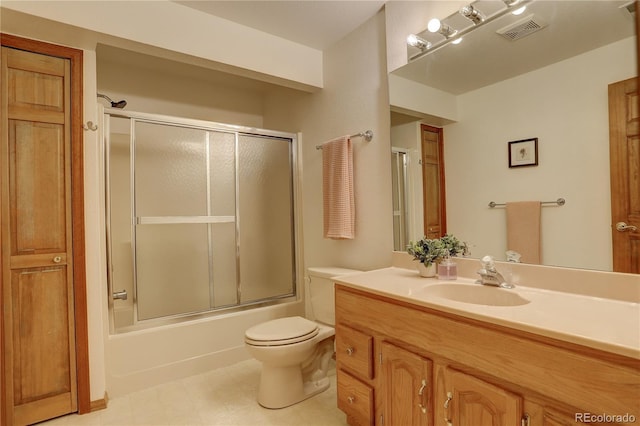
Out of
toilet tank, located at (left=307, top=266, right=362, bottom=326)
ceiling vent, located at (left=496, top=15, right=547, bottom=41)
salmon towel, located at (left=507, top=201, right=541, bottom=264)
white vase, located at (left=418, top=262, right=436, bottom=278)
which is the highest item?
ceiling vent, located at (left=496, top=15, right=547, bottom=41)

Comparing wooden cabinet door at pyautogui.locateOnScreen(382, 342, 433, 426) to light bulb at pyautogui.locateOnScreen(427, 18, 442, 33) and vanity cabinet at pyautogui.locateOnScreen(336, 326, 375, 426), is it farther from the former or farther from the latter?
light bulb at pyautogui.locateOnScreen(427, 18, 442, 33)

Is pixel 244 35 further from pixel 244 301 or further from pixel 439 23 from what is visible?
pixel 244 301

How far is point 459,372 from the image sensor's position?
113 cm

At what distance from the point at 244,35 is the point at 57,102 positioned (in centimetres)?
122

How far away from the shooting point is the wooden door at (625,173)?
115 cm

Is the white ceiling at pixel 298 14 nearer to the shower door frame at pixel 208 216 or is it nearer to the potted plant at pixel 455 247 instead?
the shower door frame at pixel 208 216

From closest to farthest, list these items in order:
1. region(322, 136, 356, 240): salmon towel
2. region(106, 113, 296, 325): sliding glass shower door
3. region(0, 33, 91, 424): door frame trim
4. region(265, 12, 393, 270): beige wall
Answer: region(0, 33, 91, 424): door frame trim < region(265, 12, 393, 270): beige wall < region(322, 136, 356, 240): salmon towel < region(106, 113, 296, 325): sliding glass shower door

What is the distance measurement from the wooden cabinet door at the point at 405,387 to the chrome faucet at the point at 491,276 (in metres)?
0.47

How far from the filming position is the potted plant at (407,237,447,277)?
164 cm

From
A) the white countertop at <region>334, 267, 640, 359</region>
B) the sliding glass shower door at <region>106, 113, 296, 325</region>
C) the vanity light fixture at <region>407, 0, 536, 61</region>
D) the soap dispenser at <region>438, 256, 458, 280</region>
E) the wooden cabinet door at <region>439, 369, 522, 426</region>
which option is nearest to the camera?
the white countertop at <region>334, 267, 640, 359</region>

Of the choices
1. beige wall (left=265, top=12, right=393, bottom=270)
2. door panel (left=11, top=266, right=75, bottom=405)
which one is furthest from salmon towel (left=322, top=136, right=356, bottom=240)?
door panel (left=11, top=266, right=75, bottom=405)

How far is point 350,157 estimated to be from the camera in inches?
89.5

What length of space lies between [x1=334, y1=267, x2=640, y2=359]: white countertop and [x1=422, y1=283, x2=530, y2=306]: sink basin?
0.10 feet

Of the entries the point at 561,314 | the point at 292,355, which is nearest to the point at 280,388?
the point at 292,355
